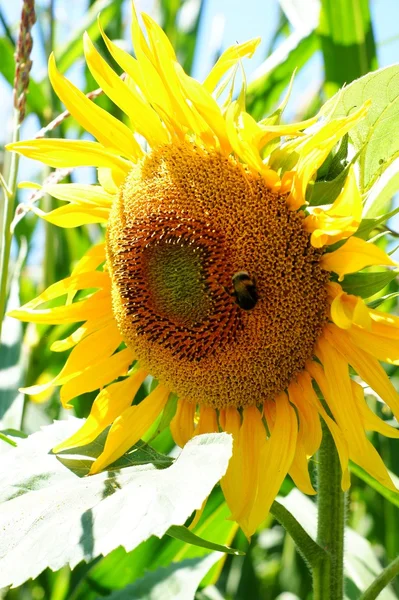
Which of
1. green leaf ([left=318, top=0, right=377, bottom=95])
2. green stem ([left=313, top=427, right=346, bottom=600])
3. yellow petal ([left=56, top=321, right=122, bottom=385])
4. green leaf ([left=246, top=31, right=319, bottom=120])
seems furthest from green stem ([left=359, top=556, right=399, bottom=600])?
green leaf ([left=246, top=31, right=319, bottom=120])

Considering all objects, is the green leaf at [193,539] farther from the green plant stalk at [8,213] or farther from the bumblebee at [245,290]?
the green plant stalk at [8,213]

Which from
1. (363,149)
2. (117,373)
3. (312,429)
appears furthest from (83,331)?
(363,149)

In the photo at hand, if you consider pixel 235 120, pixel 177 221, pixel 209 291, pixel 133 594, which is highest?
pixel 235 120

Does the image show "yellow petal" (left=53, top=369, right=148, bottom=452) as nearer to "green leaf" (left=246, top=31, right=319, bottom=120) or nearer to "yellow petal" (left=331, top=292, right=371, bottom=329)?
"yellow petal" (left=331, top=292, right=371, bottom=329)

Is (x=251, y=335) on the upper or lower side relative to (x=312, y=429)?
upper

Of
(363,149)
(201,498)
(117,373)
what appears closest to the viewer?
(201,498)

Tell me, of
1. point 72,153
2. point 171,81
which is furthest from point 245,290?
point 72,153

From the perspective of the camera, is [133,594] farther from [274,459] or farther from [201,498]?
[201,498]

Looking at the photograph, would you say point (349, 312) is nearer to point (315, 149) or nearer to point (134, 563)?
point (315, 149)
